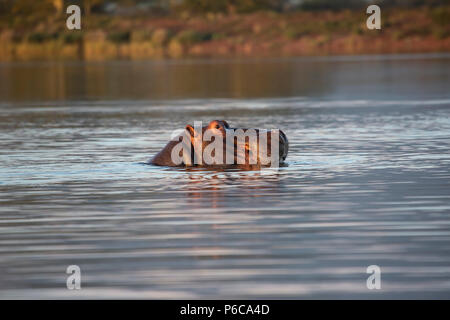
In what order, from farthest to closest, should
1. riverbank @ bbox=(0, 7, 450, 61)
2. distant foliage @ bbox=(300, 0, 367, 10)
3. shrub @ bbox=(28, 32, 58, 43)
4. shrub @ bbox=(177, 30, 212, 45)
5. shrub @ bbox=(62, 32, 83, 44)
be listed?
distant foliage @ bbox=(300, 0, 367, 10)
shrub @ bbox=(28, 32, 58, 43)
shrub @ bbox=(62, 32, 83, 44)
shrub @ bbox=(177, 30, 212, 45)
riverbank @ bbox=(0, 7, 450, 61)

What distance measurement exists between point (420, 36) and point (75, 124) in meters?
64.1

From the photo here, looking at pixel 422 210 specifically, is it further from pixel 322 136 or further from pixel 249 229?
pixel 322 136

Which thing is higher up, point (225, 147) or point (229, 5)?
point (229, 5)

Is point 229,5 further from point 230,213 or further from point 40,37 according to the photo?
point 230,213

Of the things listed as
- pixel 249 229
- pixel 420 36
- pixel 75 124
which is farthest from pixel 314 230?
pixel 420 36

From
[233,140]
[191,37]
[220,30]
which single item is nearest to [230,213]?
[233,140]

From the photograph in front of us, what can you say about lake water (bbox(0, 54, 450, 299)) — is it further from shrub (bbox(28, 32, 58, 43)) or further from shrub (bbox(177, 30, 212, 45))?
shrub (bbox(28, 32, 58, 43))

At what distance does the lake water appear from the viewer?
8.73 meters

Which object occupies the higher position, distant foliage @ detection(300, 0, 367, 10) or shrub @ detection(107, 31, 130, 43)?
distant foliage @ detection(300, 0, 367, 10)

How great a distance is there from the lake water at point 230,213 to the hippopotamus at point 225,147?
0.94 ft

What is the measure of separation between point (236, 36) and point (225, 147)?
257 feet

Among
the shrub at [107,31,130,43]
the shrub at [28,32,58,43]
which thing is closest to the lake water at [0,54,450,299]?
the shrub at [107,31,130,43]

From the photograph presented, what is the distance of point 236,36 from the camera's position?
9319 cm

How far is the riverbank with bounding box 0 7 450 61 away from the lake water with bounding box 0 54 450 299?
188 feet
